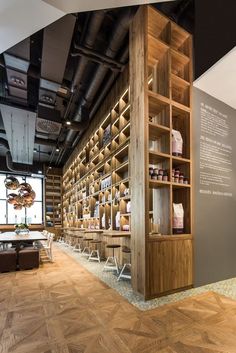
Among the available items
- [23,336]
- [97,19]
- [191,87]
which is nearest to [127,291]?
[23,336]

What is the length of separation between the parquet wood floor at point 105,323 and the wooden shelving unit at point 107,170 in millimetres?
2437

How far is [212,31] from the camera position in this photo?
3.66 m

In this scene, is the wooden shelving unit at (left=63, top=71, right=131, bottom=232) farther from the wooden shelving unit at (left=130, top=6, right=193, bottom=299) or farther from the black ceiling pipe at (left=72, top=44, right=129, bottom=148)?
the wooden shelving unit at (left=130, top=6, right=193, bottom=299)

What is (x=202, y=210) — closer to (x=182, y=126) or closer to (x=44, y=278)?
(x=182, y=126)

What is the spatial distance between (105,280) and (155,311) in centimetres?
168

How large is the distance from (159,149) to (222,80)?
1.57 meters

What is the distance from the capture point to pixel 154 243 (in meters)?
3.42

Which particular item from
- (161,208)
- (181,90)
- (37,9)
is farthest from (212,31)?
(161,208)

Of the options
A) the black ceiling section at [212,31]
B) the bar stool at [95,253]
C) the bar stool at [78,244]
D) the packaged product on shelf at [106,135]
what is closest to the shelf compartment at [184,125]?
the black ceiling section at [212,31]

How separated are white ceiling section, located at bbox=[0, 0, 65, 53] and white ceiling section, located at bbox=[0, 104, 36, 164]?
3633 mm

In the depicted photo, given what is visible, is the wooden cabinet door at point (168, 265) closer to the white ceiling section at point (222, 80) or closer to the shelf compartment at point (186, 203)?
the shelf compartment at point (186, 203)

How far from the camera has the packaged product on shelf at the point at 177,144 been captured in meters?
3.92

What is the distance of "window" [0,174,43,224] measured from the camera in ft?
45.1

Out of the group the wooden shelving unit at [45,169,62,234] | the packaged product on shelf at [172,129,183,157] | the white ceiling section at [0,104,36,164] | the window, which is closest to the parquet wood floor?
the packaged product on shelf at [172,129,183,157]
